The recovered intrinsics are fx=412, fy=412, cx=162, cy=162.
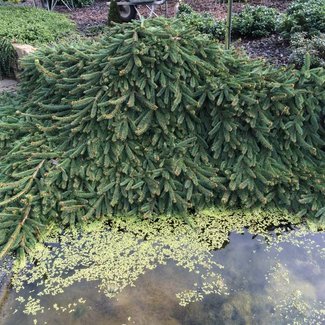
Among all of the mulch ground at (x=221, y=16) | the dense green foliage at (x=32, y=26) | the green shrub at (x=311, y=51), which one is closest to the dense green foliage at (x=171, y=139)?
the green shrub at (x=311, y=51)

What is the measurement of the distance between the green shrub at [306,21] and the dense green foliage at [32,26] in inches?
152

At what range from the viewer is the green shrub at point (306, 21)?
5887 millimetres

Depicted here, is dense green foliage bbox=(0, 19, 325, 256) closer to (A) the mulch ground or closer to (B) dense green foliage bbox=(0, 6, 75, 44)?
(A) the mulch ground

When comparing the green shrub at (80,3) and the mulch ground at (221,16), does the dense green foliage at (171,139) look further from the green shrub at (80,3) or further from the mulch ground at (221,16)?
the green shrub at (80,3)

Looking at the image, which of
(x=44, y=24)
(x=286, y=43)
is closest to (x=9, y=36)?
(x=44, y=24)

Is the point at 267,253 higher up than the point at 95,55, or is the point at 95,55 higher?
the point at 95,55

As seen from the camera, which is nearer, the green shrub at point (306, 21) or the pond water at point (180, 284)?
the pond water at point (180, 284)

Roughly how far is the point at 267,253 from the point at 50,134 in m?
2.47

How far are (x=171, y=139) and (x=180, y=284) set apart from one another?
140 cm

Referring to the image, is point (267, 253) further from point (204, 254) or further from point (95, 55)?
point (95, 55)

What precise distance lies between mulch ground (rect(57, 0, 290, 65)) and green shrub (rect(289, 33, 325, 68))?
0.85ft

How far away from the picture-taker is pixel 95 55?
4.15 meters

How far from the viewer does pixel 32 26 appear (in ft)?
24.0

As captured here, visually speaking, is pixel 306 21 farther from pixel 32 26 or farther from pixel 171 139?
pixel 32 26
